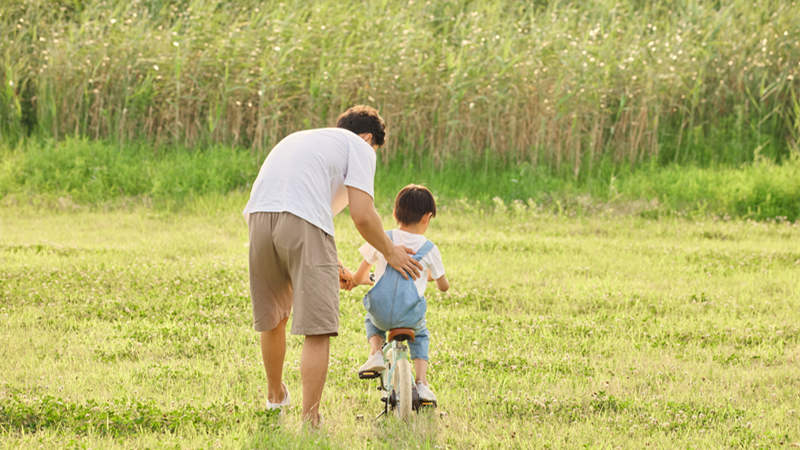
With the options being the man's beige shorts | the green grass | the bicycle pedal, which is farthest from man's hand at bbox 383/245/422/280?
the green grass

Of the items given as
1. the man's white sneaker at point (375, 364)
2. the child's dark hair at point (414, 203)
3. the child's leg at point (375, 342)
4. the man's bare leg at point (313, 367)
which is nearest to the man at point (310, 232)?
the man's bare leg at point (313, 367)

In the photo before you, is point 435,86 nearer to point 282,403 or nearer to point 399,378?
point 282,403

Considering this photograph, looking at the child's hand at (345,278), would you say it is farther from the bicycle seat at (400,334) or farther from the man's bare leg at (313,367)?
the man's bare leg at (313,367)

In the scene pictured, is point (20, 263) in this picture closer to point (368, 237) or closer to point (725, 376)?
point (368, 237)

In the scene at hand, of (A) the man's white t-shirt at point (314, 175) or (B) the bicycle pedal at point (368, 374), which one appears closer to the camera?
(A) the man's white t-shirt at point (314, 175)

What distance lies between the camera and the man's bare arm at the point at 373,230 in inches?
190

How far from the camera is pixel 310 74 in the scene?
579 inches

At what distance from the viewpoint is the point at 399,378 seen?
5105 mm

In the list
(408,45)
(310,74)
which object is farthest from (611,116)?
(310,74)

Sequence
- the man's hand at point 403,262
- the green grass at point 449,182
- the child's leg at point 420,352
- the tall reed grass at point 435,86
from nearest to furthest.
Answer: the man's hand at point 403,262 → the child's leg at point 420,352 → the green grass at point 449,182 → the tall reed grass at point 435,86

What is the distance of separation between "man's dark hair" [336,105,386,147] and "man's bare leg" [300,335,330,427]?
113cm

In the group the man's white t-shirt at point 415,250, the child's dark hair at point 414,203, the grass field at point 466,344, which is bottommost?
the grass field at point 466,344

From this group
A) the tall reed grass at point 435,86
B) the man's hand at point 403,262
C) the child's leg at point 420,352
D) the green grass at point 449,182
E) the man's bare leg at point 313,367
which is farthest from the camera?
the tall reed grass at point 435,86

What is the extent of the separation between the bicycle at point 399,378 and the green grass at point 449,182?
765 centimetres
